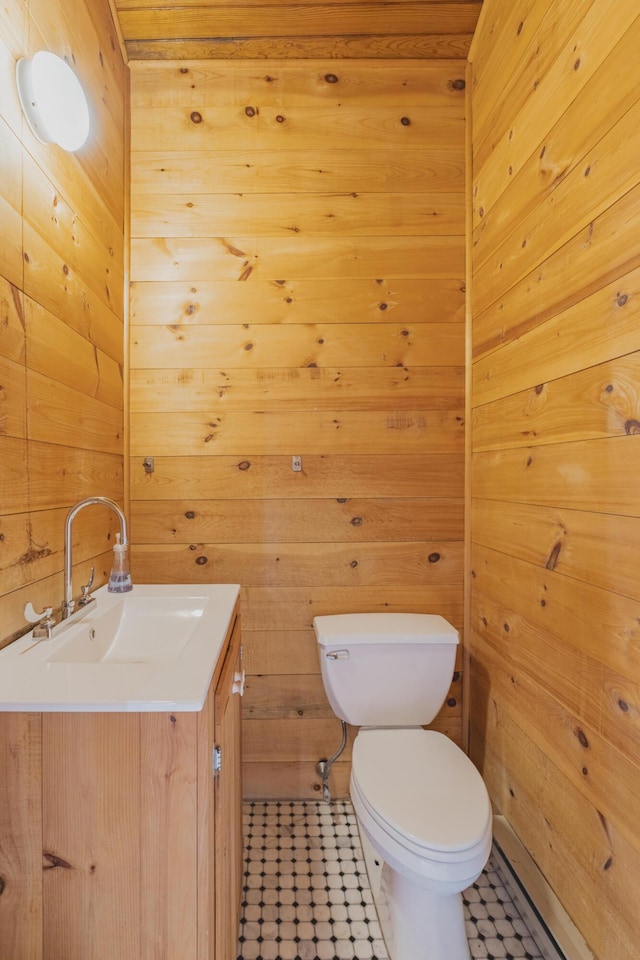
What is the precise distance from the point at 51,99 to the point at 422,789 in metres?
1.84

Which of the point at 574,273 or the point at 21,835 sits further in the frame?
the point at 574,273

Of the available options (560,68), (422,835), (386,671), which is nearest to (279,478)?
(386,671)

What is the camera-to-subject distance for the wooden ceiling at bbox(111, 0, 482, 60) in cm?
148

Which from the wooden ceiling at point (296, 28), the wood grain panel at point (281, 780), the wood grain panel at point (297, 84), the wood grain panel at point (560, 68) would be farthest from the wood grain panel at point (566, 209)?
the wood grain panel at point (281, 780)

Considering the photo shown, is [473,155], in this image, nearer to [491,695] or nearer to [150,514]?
[150,514]

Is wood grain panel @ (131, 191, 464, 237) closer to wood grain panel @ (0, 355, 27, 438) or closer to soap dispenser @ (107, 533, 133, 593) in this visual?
wood grain panel @ (0, 355, 27, 438)

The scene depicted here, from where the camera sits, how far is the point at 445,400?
1646 millimetres

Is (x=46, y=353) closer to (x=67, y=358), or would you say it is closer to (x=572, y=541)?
(x=67, y=358)

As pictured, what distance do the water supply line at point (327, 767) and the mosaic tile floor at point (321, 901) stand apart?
0.06 m

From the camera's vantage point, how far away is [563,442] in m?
1.10

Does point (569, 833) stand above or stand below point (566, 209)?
below

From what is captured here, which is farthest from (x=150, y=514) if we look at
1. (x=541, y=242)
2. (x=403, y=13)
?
(x=403, y=13)

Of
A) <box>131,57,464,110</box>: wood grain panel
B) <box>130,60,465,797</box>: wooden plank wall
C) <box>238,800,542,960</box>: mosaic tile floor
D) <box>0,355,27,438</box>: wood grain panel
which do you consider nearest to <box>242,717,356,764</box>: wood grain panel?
<box>130,60,465,797</box>: wooden plank wall

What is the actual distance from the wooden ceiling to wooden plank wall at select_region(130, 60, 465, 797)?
0.17 ft
